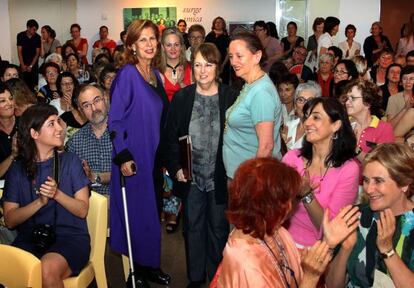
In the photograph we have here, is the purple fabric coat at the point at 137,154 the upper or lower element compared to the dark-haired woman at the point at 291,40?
lower

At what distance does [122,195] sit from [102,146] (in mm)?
574

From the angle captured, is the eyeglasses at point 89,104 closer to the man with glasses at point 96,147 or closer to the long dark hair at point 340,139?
the man with glasses at point 96,147

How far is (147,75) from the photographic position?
3.59 m

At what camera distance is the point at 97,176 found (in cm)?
388

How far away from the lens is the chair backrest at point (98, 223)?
122 inches

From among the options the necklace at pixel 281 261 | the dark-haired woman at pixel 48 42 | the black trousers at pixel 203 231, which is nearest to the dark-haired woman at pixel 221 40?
the dark-haired woman at pixel 48 42

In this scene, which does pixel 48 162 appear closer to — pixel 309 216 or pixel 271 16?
pixel 309 216

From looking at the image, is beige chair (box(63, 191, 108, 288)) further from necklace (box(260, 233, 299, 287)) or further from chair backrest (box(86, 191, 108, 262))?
necklace (box(260, 233, 299, 287))

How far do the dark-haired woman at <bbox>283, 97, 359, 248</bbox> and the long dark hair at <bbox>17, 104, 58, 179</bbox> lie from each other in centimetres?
150

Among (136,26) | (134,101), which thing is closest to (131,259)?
(134,101)

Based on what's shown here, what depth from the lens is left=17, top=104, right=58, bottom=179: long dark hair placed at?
120 inches

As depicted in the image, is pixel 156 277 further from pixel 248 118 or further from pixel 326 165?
pixel 326 165

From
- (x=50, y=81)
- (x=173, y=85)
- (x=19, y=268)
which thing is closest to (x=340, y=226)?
(x=19, y=268)

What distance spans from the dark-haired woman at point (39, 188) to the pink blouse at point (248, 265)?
1.24m
